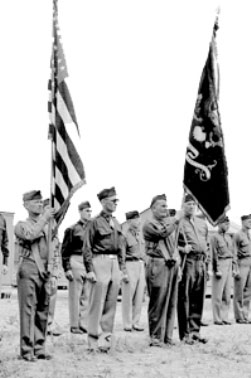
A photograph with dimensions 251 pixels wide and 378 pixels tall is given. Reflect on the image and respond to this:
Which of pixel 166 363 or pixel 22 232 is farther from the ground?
pixel 22 232

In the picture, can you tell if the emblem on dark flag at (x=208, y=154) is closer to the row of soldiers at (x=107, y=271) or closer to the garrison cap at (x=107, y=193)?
the row of soldiers at (x=107, y=271)

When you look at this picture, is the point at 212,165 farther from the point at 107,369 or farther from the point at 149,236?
the point at 107,369

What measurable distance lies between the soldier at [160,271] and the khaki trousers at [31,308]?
205 centimetres

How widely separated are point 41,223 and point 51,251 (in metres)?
0.41

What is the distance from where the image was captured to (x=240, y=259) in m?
16.1

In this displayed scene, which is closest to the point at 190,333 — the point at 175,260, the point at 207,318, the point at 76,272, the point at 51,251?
the point at 175,260

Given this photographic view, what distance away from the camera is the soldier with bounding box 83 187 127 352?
31.3 ft

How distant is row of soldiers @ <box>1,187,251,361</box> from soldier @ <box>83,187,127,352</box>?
1 cm

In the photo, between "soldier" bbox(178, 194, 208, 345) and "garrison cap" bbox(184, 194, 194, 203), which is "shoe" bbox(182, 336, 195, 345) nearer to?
"soldier" bbox(178, 194, 208, 345)

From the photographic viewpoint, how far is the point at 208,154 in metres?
10.4

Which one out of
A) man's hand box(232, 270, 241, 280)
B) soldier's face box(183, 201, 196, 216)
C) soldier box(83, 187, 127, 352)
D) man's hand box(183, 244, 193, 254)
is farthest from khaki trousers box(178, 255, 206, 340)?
man's hand box(232, 270, 241, 280)

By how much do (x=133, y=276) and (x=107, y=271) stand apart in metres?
4.28

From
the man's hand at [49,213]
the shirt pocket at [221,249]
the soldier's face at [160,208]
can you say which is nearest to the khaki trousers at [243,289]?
the shirt pocket at [221,249]

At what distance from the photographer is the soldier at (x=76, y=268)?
39.3ft
